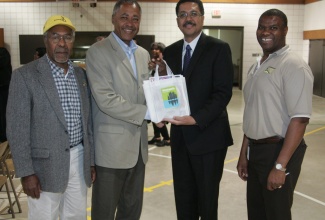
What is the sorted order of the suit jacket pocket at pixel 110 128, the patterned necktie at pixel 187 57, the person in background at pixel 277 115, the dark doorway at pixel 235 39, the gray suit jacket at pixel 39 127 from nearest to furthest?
1. the gray suit jacket at pixel 39 127
2. the person in background at pixel 277 115
3. the suit jacket pocket at pixel 110 128
4. the patterned necktie at pixel 187 57
5. the dark doorway at pixel 235 39

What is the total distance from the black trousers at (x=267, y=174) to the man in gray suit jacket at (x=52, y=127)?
1.27 m

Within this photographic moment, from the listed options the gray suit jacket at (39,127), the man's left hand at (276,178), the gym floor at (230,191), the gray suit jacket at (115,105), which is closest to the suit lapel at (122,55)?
the gray suit jacket at (115,105)

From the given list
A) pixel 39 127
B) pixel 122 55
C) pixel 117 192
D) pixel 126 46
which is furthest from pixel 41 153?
pixel 126 46

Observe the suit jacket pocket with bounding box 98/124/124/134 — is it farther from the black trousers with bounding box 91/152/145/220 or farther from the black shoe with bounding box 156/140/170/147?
the black shoe with bounding box 156/140/170/147

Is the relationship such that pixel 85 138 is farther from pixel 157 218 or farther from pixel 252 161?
pixel 157 218

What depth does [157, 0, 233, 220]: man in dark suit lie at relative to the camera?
286 cm

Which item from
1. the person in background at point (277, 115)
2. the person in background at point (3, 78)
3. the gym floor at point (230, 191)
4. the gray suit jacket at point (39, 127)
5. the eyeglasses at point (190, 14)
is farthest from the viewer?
the person in background at point (3, 78)

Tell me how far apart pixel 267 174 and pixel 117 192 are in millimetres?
1160

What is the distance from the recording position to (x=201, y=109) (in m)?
2.84

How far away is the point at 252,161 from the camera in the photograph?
9.36 feet

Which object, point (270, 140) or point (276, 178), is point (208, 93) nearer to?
point (270, 140)

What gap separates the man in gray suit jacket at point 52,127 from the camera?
7.98 feet

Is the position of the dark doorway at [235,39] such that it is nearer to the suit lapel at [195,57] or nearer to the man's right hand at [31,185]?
the suit lapel at [195,57]

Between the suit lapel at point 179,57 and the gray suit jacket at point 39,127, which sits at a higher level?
the suit lapel at point 179,57
